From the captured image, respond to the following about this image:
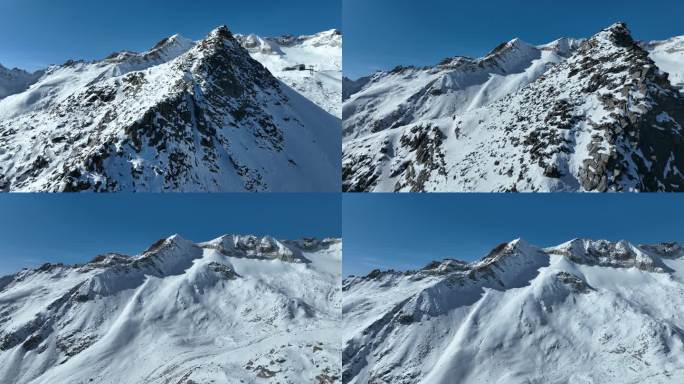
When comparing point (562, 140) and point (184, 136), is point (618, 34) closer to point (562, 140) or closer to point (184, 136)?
point (562, 140)

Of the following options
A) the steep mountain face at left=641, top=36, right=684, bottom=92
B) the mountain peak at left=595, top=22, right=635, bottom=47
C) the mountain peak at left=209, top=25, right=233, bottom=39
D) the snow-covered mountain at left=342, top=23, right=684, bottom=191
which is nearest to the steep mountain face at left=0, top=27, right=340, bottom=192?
the mountain peak at left=209, top=25, right=233, bottom=39

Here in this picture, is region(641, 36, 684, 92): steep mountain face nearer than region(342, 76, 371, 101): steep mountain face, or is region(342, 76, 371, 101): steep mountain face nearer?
region(641, 36, 684, 92): steep mountain face

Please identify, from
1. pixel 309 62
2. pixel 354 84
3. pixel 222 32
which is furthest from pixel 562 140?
pixel 354 84

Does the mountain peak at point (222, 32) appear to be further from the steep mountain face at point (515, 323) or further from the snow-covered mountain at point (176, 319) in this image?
the steep mountain face at point (515, 323)

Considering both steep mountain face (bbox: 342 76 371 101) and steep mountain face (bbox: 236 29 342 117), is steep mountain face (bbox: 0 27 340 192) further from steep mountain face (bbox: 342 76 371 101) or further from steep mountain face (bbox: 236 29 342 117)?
steep mountain face (bbox: 342 76 371 101)

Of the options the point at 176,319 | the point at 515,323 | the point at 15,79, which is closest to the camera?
the point at 176,319
